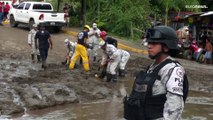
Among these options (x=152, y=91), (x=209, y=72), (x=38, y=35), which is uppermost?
(x=152, y=91)

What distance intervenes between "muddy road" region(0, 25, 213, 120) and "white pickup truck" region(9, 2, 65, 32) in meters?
7.20

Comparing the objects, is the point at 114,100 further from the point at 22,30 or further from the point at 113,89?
the point at 22,30

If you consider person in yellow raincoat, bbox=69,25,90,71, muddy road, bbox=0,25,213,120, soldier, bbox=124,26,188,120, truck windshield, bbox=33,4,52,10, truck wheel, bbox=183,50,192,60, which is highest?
soldier, bbox=124,26,188,120

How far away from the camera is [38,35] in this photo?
56.0 feet

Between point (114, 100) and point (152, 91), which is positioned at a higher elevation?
point (152, 91)

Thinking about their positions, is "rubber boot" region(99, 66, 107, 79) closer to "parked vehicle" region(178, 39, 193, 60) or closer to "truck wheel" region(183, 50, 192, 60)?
"parked vehicle" region(178, 39, 193, 60)

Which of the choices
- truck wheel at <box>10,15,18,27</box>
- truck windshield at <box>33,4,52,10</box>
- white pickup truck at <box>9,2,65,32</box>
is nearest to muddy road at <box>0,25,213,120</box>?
white pickup truck at <box>9,2,65,32</box>

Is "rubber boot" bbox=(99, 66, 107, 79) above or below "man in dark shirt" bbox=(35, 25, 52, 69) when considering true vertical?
below

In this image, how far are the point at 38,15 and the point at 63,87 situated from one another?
1559 cm

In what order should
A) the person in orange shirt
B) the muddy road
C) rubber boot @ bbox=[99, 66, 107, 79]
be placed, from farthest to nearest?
the person in orange shirt → rubber boot @ bbox=[99, 66, 107, 79] → the muddy road

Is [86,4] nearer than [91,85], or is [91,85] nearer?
[91,85]

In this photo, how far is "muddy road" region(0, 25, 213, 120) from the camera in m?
11.0

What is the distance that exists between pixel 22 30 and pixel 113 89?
1656cm

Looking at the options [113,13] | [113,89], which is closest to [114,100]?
[113,89]
